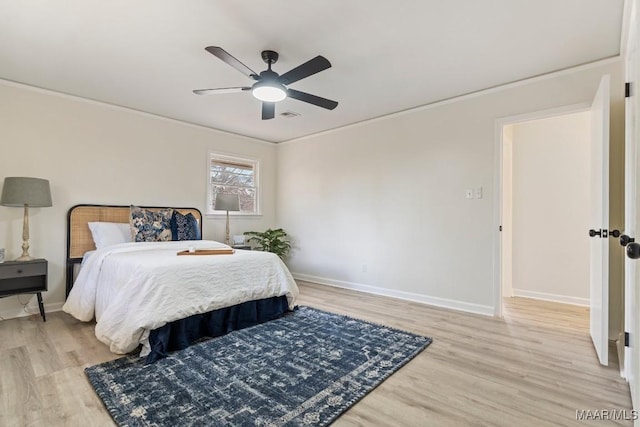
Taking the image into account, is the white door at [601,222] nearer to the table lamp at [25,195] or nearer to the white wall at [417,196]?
the white wall at [417,196]

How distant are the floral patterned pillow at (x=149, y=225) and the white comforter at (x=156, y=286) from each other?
16.2 inches

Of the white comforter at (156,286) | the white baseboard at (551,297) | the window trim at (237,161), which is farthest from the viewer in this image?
the window trim at (237,161)

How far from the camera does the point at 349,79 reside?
3312 mm

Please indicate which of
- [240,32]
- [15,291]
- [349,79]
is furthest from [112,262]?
[349,79]

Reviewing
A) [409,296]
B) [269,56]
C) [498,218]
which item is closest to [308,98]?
[269,56]

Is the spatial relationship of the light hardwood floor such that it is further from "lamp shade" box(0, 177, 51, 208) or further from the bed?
"lamp shade" box(0, 177, 51, 208)

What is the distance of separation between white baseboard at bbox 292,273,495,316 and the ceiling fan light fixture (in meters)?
2.94

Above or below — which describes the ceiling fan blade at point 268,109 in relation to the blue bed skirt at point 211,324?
above

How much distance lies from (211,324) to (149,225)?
5.74 ft

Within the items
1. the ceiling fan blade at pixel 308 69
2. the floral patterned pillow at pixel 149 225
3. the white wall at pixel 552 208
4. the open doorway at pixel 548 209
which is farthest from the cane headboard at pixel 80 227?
the white wall at pixel 552 208

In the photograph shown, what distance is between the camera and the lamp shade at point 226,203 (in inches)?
192

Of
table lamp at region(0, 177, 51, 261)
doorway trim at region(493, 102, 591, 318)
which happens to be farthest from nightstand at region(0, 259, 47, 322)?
doorway trim at region(493, 102, 591, 318)

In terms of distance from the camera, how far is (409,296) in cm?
420

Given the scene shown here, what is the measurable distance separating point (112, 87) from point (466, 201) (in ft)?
13.7
